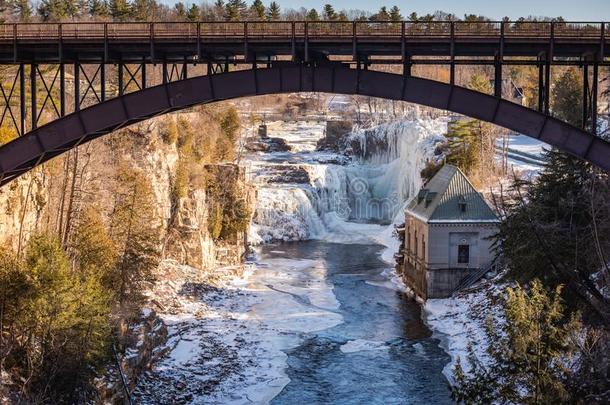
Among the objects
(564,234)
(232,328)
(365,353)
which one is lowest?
(232,328)

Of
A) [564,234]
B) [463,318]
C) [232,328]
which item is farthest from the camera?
[463,318]

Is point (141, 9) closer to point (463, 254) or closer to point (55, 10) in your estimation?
point (55, 10)

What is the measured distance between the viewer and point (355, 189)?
280ft

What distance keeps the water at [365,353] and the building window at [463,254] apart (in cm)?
365

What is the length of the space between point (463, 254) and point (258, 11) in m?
19.4

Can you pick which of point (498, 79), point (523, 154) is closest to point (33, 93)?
point (498, 79)

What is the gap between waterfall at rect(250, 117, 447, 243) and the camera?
73.6 metres

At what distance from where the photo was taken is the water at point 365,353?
102 ft

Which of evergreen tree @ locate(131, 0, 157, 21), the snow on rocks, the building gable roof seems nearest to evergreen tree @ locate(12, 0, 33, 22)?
evergreen tree @ locate(131, 0, 157, 21)

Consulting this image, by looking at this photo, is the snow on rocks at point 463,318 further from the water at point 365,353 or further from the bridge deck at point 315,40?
the bridge deck at point 315,40

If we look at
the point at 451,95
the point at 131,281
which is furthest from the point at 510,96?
the point at 451,95

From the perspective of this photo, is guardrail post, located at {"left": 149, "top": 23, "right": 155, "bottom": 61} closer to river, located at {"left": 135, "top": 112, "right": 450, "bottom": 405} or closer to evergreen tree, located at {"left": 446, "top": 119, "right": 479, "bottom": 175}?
river, located at {"left": 135, "top": 112, "right": 450, "bottom": 405}

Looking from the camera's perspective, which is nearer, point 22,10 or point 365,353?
point 365,353

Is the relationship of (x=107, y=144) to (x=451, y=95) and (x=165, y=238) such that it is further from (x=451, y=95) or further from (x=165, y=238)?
(x=451, y=95)
